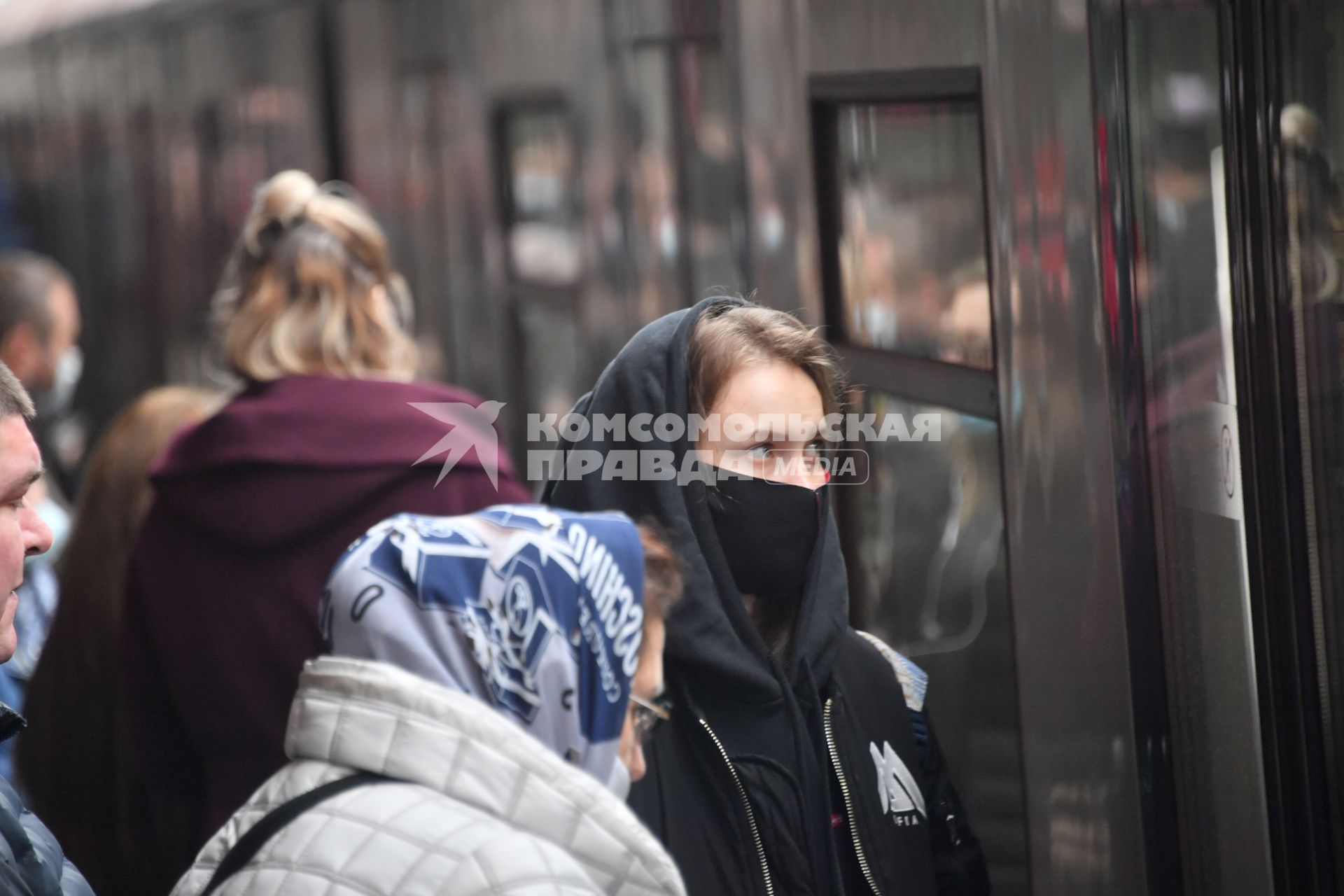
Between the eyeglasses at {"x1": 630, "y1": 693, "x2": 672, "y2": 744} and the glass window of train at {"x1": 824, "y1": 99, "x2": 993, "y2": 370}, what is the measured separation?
1.59 feet

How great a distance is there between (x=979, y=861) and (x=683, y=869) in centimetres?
36

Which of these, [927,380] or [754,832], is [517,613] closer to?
[754,832]

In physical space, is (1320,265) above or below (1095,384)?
above

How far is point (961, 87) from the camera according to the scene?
1.75m

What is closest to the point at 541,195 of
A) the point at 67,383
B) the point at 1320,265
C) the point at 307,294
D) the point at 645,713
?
the point at 307,294

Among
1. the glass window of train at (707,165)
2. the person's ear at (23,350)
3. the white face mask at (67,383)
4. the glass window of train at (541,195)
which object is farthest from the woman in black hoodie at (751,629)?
the white face mask at (67,383)

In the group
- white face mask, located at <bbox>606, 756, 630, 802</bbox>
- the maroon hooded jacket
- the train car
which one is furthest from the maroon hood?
white face mask, located at <bbox>606, 756, 630, 802</bbox>

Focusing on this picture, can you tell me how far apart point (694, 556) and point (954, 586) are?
57 centimetres

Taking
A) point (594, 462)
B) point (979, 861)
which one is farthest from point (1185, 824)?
point (594, 462)

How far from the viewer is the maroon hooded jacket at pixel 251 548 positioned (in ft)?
7.82

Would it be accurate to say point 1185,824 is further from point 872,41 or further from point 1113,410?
point 872,41

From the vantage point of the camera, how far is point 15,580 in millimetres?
1568

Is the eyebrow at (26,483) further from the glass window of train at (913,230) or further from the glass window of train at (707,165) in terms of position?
the glass window of train at (707,165)

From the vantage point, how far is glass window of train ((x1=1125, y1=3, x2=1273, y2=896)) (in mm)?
1720
